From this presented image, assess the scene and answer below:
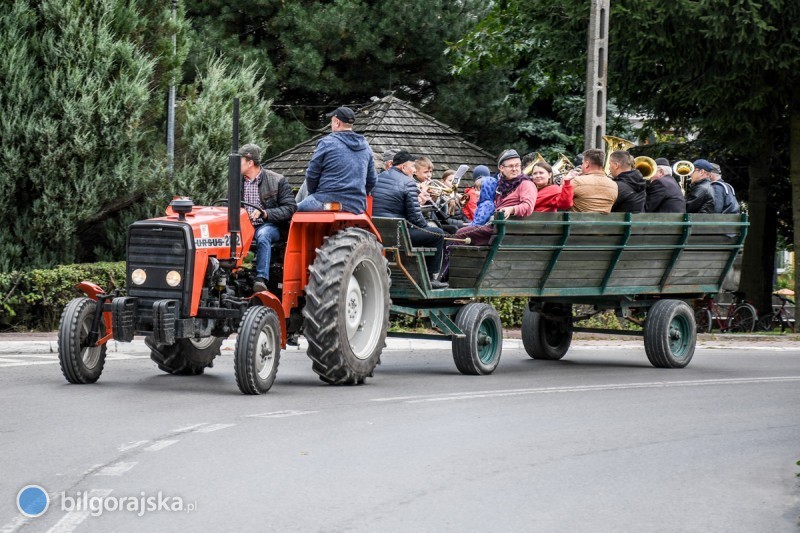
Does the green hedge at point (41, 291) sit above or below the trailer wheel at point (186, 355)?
above

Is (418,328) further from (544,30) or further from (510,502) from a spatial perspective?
(510,502)

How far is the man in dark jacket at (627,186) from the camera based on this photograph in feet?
50.8

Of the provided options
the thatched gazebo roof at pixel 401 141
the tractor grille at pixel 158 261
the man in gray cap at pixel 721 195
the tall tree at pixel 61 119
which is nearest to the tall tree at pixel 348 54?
the thatched gazebo roof at pixel 401 141

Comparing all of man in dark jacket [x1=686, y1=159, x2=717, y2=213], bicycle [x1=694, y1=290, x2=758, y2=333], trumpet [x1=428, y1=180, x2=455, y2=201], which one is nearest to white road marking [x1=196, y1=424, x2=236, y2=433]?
trumpet [x1=428, y1=180, x2=455, y2=201]

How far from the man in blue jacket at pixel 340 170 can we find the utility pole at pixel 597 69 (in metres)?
8.80

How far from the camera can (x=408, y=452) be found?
29.9 feet

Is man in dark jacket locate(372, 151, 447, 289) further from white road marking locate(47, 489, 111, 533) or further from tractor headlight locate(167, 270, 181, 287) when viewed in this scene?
white road marking locate(47, 489, 111, 533)

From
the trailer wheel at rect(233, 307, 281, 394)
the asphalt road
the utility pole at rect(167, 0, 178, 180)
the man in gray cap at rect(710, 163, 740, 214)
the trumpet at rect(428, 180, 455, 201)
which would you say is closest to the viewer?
the asphalt road

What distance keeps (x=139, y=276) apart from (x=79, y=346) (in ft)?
2.57

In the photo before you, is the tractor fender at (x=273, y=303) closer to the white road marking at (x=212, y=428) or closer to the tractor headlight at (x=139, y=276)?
the tractor headlight at (x=139, y=276)

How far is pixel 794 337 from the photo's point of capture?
22.0m

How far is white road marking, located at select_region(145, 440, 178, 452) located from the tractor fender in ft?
9.30

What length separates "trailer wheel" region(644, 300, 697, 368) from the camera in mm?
15234

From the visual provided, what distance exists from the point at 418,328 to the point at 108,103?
5.41 m
